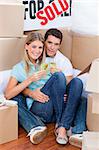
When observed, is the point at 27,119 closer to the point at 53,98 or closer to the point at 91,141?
the point at 53,98

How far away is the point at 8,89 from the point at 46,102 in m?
0.25

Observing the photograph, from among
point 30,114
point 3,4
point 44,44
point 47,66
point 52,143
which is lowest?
point 52,143

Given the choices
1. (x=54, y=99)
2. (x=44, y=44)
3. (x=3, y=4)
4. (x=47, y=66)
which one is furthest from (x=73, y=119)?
(x=3, y=4)

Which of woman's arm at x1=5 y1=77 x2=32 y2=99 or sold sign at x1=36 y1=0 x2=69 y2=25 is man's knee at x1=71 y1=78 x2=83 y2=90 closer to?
woman's arm at x1=5 y1=77 x2=32 y2=99

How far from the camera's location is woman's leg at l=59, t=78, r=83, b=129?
185 centimetres

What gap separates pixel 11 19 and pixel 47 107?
61 centimetres

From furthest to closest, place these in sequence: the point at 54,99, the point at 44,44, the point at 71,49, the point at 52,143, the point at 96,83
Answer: the point at 71,49
the point at 44,44
the point at 54,99
the point at 52,143
the point at 96,83

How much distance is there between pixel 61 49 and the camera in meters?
2.31

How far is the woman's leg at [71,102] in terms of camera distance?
1854 millimetres

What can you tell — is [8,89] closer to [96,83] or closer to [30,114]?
[30,114]

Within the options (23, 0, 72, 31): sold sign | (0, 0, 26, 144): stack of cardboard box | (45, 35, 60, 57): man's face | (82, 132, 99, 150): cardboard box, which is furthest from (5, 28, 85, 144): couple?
(82, 132, 99, 150): cardboard box

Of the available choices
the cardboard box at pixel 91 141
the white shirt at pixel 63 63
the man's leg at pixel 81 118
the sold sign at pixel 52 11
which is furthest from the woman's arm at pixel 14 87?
the cardboard box at pixel 91 141

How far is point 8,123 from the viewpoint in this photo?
1.79 meters

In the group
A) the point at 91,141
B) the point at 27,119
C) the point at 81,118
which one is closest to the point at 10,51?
the point at 27,119
